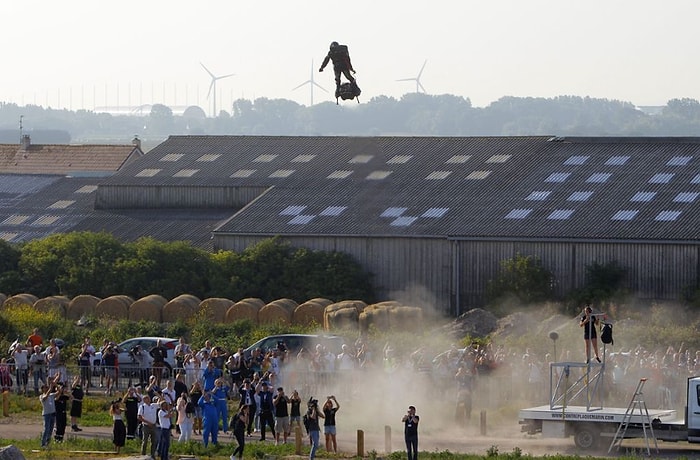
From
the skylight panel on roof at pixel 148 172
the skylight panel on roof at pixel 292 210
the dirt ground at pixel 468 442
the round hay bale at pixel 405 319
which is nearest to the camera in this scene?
the dirt ground at pixel 468 442

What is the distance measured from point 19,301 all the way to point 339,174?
19105 mm

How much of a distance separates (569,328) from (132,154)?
2278 inches

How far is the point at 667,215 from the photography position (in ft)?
201

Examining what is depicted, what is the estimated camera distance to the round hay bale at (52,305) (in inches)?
2408

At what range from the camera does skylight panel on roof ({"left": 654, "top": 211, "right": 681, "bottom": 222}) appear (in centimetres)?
6099

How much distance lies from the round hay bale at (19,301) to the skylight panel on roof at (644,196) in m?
25.2

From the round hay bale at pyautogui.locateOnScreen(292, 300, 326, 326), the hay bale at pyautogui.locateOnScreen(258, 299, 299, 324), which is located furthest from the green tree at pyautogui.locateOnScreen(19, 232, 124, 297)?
the round hay bale at pyautogui.locateOnScreen(292, 300, 326, 326)

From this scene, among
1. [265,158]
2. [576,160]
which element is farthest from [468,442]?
[265,158]

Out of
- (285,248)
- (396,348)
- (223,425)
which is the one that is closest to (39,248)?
(285,248)

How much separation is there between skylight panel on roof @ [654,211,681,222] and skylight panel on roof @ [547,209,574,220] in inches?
153

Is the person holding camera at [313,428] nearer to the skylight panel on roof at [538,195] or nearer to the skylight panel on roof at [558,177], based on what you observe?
the skylight panel on roof at [538,195]

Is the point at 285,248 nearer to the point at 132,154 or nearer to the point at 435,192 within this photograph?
the point at 435,192

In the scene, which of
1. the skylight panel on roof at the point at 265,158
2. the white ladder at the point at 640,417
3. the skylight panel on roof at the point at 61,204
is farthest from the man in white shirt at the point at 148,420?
the skylight panel on roof at the point at 61,204

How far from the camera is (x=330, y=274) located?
6394cm
